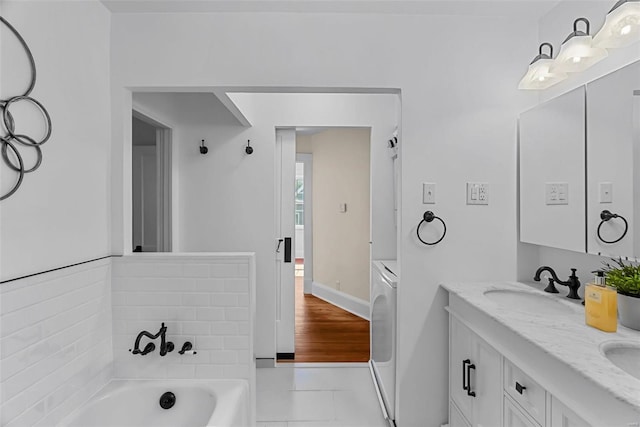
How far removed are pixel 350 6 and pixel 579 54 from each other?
3.60 ft

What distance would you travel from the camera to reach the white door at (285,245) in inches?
143

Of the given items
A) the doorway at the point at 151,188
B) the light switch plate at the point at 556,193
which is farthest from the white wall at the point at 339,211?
the light switch plate at the point at 556,193

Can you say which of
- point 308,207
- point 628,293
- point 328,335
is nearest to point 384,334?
point 628,293

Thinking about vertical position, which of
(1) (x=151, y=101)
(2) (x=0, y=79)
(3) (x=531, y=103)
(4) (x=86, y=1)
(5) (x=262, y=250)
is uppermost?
(4) (x=86, y=1)

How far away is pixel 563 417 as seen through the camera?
1.19 meters

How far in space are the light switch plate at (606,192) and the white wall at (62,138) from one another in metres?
2.24

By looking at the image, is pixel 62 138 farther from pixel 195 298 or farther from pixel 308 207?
pixel 308 207

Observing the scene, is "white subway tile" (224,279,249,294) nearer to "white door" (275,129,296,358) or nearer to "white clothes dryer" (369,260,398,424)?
"white clothes dryer" (369,260,398,424)

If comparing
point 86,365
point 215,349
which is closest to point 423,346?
point 215,349

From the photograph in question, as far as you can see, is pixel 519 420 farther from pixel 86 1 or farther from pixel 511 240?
pixel 86 1

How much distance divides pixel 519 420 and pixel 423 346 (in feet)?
2.50

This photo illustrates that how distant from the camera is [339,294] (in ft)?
17.8

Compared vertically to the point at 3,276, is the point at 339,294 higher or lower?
lower

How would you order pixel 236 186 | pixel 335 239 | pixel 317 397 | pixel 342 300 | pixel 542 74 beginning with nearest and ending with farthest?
pixel 542 74
pixel 317 397
pixel 236 186
pixel 342 300
pixel 335 239
